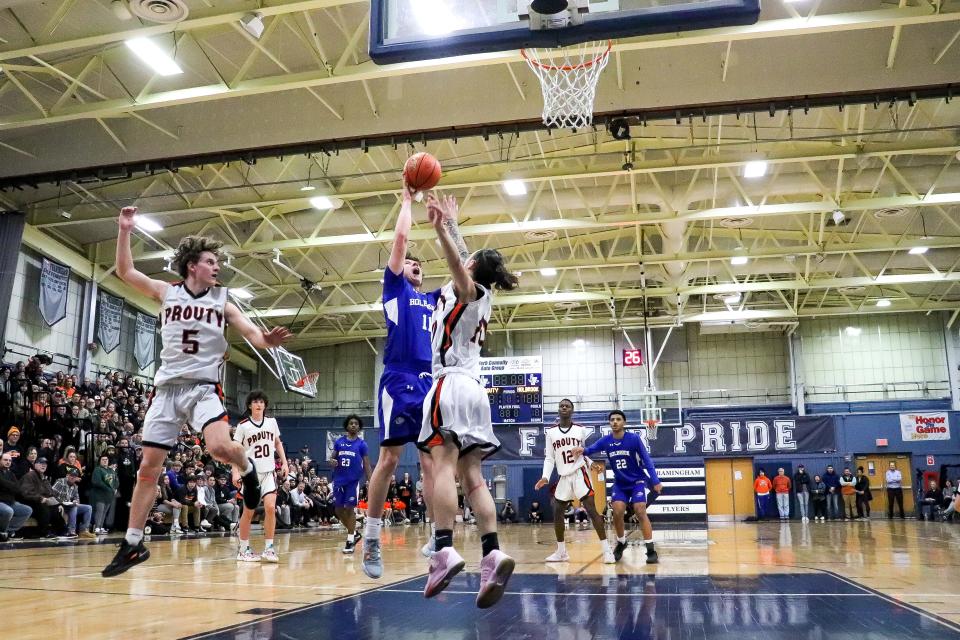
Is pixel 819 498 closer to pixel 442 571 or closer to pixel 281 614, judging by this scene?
pixel 281 614

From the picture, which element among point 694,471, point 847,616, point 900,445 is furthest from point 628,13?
point 900,445

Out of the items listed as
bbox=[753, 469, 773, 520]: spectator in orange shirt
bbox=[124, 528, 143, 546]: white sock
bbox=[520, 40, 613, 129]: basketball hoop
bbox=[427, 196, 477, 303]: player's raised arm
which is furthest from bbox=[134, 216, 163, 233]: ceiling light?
bbox=[753, 469, 773, 520]: spectator in orange shirt

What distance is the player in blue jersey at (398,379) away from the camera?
16.4 ft

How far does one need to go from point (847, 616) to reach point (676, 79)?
10.3 meters

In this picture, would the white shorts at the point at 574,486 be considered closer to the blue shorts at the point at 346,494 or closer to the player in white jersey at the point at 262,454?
the blue shorts at the point at 346,494

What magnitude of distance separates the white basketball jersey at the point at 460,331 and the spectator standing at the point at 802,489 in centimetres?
2430

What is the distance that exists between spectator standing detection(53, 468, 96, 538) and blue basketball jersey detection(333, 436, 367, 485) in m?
6.05

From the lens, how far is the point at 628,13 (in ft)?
20.9

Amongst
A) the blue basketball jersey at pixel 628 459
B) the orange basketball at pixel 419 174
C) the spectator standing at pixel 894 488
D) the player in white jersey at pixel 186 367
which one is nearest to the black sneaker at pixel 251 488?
the player in white jersey at pixel 186 367

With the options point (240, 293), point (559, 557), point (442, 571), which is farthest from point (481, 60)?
point (240, 293)

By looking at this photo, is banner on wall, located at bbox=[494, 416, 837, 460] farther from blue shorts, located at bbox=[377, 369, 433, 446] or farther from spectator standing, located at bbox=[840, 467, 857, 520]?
blue shorts, located at bbox=[377, 369, 433, 446]

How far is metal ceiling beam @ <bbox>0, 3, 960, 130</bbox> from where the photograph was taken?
11367mm

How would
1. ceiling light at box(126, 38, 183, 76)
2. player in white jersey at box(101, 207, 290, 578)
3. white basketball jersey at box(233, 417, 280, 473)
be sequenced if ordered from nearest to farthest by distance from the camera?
1. player in white jersey at box(101, 207, 290, 578)
2. white basketball jersey at box(233, 417, 280, 473)
3. ceiling light at box(126, 38, 183, 76)

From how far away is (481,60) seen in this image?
1215 centimetres
